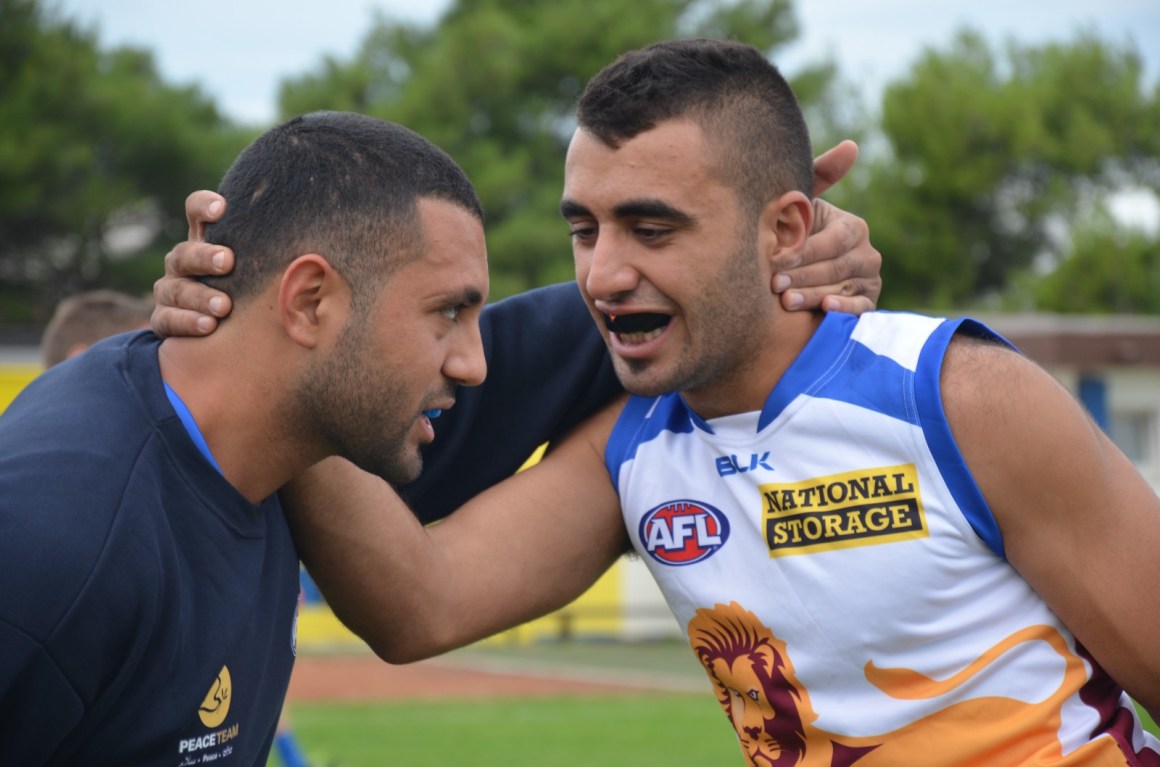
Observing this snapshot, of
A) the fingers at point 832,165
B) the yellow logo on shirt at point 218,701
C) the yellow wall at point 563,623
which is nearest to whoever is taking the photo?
the yellow logo on shirt at point 218,701

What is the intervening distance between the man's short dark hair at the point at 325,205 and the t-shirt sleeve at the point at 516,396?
2.35ft

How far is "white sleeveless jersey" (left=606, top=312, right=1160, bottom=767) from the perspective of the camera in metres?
3.07

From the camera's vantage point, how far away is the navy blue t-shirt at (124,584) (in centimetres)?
238

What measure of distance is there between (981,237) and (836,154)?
120 feet

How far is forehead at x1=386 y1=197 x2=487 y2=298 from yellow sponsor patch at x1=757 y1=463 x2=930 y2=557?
0.84 metres

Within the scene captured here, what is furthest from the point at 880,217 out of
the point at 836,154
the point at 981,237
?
the point at 836,154

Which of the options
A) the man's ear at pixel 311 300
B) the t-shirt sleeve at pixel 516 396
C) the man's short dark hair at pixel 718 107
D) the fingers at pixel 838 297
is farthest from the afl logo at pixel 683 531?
the man's ear at pixel 311 300

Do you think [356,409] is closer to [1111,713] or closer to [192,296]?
[192,296]

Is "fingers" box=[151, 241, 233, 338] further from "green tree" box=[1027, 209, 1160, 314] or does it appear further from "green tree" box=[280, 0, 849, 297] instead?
"green tree" box=[1027, 209, 1160, 314]

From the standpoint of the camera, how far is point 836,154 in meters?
3.67

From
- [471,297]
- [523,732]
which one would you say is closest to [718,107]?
[471,297]

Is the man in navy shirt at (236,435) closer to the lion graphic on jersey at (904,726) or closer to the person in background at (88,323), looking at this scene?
the lion graphic on jersey at (904,726)

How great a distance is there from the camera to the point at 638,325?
3291mm

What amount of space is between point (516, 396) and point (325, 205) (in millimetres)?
925
